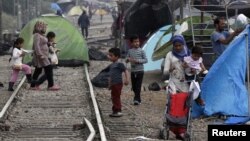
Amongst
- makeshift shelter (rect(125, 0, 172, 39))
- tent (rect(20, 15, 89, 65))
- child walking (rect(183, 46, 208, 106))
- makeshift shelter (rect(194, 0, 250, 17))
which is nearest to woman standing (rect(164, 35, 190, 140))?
child walking (rect(183, 46, 208, 106))

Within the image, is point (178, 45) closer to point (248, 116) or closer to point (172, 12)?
point (248, 116)

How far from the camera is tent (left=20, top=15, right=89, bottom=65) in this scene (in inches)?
1024

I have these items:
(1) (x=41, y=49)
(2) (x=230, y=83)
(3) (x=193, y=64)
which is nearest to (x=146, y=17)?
(1) (x=41, y=49)

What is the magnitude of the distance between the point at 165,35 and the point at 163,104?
7086 mm

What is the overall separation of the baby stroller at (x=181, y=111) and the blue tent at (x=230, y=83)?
6.80 ft

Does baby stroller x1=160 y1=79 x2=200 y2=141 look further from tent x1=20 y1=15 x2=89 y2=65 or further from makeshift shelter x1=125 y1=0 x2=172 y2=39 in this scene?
tent x1=20 y1=15 x2=89 y2=65

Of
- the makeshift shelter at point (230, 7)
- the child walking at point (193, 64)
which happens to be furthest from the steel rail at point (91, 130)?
the makeshift shelter at point (230, 7)

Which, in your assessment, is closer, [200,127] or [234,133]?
[234,133]

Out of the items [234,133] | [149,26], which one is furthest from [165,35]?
[234,133]

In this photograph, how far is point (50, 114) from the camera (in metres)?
14.2

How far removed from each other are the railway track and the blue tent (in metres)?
2.28

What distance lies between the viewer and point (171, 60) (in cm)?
1134

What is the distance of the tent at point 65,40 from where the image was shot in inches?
1024

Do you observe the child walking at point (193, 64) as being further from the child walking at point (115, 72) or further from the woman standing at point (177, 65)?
the child walking at point (115, 72)
